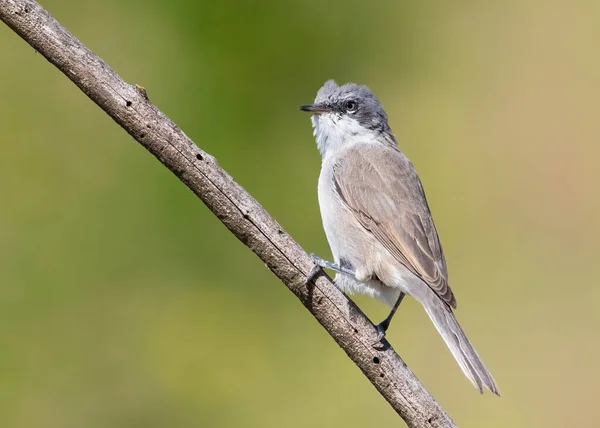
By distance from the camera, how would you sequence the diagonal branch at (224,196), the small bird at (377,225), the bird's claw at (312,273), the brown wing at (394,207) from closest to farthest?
the diagonal branch at (224,196), the bird's claw at (312,273), the small bird at (377,225), the brown wing at (394,207)

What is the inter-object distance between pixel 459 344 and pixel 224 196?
107 cm

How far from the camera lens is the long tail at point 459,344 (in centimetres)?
266

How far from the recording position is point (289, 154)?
536 centimetres

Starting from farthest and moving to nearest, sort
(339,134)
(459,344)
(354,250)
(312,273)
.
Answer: (339,134) → (354,250) → (459,344) → (312,273)

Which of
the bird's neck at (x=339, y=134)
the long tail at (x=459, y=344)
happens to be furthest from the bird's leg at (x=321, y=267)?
the bird's neck at (x=339, y=134)

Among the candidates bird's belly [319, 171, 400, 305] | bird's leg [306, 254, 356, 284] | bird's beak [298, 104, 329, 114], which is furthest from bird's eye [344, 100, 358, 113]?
bird's leg [306, 254, 356, 284]

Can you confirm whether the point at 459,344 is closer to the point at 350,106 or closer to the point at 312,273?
the point at 312,273

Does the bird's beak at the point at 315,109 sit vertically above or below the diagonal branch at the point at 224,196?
above

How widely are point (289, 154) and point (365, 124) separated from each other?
165 cm

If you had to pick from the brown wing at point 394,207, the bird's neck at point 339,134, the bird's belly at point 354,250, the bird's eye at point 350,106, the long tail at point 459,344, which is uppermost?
the bird's eye at point 350,106

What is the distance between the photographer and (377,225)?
3.21 meters

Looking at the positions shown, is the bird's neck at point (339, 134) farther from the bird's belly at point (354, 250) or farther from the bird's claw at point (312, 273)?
the bird's claw at point (312, 273)

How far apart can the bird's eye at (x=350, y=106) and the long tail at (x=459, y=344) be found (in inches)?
47.4

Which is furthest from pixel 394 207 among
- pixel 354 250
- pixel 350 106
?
pixel 350 106
